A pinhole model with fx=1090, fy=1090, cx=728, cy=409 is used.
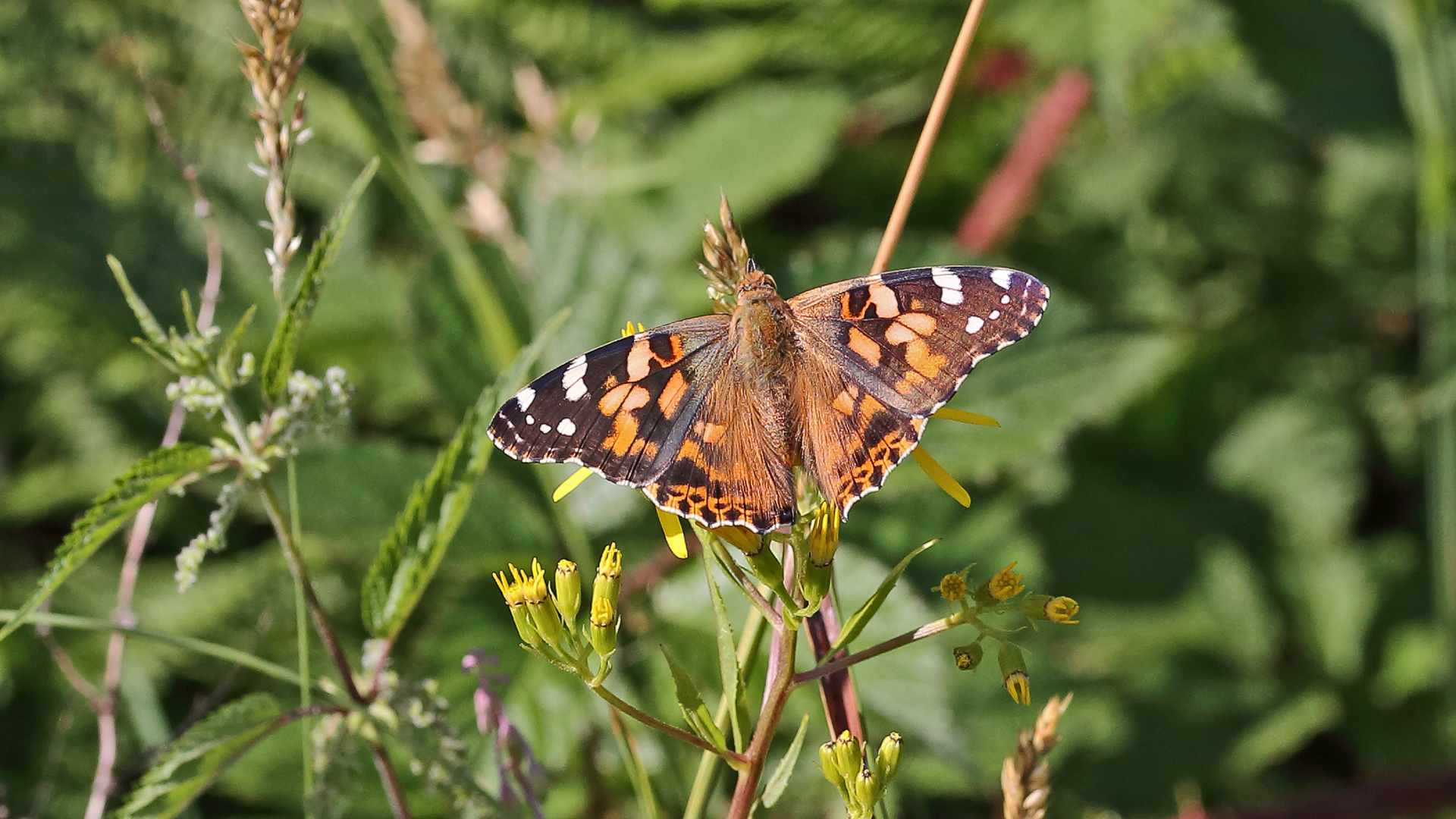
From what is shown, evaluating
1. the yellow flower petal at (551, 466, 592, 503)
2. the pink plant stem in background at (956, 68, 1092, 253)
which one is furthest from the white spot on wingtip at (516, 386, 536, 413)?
the pink plant stem in background at (956, 68, 1092, 253)

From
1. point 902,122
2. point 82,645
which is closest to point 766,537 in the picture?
point 82,645

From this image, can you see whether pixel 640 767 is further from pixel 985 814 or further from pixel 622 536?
pixel 985 814

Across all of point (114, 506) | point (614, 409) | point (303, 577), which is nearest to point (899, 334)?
point (614, 409)

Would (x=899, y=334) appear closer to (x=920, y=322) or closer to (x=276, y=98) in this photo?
(x=920, y=322)

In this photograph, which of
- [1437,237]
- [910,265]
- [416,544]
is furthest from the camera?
[1437,237]

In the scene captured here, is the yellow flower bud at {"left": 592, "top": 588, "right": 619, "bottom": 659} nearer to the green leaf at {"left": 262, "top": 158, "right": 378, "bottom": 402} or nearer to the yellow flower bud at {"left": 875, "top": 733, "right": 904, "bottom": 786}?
the yellow flower bud at {"left": 875, "top": 733, "right": 904, "bottom": 786}

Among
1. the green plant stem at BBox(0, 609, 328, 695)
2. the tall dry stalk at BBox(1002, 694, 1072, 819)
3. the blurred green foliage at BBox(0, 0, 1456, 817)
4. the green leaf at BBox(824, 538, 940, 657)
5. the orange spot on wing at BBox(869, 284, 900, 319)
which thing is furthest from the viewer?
the blurred green foliage at BBox(0, 0, 1456, 817)
